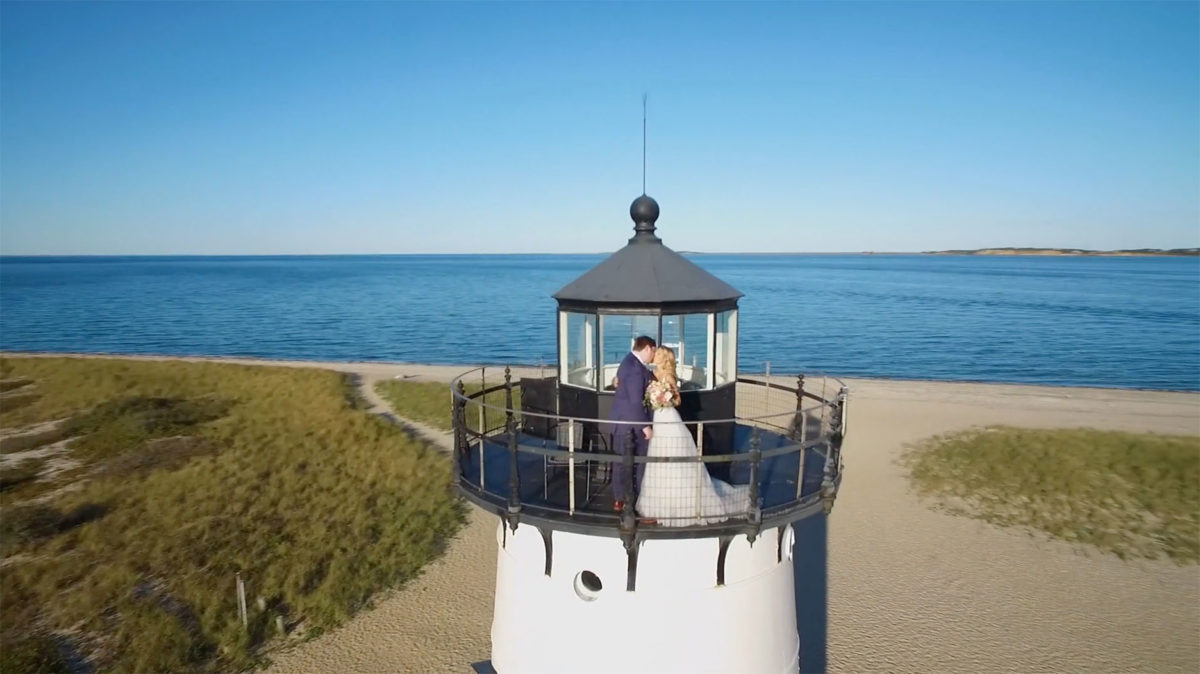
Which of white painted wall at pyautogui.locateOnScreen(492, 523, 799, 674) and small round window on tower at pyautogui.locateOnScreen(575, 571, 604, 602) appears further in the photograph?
small round window on tower at pyautogui.locateOnScreen(575, 571, 604, 602)

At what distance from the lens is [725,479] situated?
6965 millimetres

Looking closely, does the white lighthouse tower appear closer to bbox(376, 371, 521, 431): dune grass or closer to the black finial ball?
the black finial ball

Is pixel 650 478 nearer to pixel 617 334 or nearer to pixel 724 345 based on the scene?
pixel 617 334

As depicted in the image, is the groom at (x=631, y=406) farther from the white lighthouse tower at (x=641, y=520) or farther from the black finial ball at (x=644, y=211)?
the black finial ball at (x=644, y=211)

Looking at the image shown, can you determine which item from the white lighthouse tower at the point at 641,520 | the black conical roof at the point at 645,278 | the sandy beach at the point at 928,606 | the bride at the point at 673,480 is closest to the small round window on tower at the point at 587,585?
the white lighthouse tower at the point at 641,520

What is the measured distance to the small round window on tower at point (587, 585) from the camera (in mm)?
6293

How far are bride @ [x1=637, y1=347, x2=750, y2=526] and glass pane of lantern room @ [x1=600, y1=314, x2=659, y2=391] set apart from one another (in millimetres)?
777

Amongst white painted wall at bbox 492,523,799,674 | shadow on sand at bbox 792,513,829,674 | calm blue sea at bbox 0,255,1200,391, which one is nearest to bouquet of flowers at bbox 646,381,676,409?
white painted wall at bbox 492,523,799,674

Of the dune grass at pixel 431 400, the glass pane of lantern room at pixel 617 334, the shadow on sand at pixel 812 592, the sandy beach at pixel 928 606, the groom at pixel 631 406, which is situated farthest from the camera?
the dune grass at pixel 431 400

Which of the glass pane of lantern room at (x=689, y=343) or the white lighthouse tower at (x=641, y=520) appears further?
the glass pane of lantern room at (x=689, y=343)

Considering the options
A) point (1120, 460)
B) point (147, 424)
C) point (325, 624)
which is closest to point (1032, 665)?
point (1120, 460)

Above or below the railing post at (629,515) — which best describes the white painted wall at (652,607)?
below

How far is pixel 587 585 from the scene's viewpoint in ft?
20.9

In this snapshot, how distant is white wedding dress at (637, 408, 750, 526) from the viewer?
5.76 m
